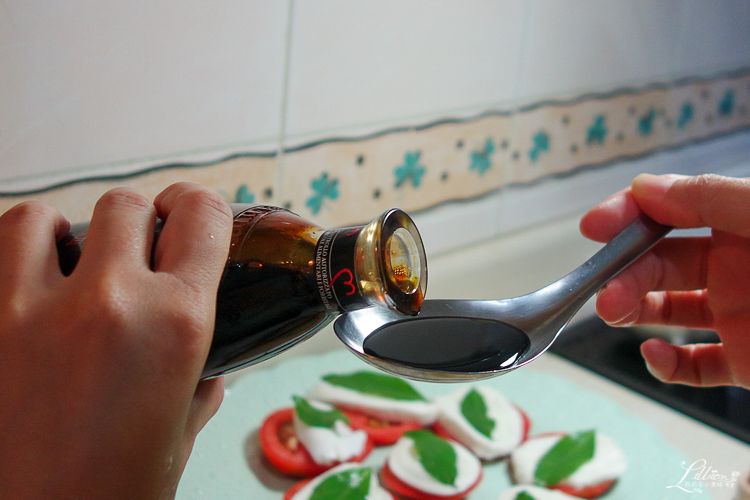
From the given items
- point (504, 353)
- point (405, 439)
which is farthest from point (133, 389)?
point (405, 439)

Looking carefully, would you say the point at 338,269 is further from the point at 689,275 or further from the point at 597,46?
the point at 597,46

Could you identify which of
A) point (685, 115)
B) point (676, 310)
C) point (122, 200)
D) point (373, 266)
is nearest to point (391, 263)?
point (373, 266)

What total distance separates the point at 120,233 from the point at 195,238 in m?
0.03

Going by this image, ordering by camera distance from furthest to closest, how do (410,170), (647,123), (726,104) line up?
(726,104) → (647,123) → (410,170)

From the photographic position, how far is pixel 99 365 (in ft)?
0.78

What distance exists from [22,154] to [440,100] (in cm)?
A: 40

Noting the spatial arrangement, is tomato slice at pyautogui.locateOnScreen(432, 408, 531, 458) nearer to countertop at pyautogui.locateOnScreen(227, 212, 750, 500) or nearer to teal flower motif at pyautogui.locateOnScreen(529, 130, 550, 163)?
countertop at pyautogui.locateOnScreen(227, 212, 750, 500)

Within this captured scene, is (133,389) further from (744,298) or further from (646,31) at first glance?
(646,31)

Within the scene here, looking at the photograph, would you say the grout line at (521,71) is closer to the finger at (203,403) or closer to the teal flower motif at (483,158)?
the teal flower motif at (483,158)

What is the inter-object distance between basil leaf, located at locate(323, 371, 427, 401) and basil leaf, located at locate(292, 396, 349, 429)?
0.16ft

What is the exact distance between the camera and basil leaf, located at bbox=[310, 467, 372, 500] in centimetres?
48

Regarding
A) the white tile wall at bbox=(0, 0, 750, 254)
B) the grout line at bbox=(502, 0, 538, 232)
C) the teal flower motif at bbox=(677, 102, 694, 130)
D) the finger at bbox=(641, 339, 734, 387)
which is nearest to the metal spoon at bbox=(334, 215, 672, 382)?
the finger at bbox=(641, 339, 734, 387)

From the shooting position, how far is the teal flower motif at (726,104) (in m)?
1.14

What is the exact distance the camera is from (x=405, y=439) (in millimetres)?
556
